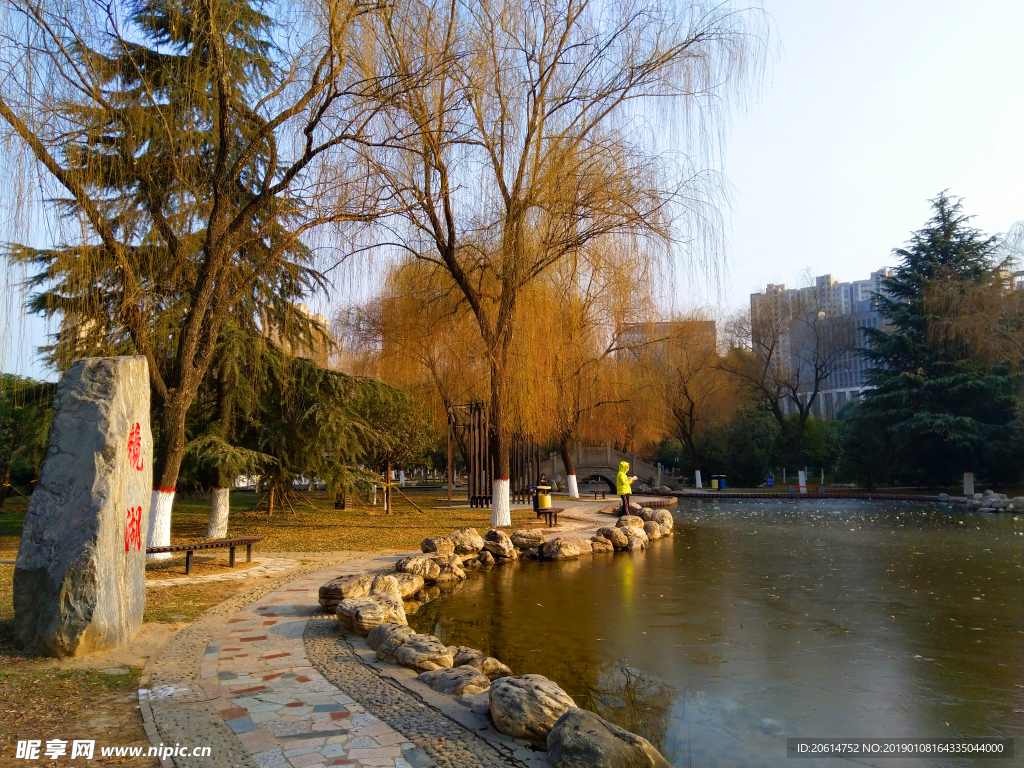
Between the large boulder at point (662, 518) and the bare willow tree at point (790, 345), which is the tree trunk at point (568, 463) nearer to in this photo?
the large boulder at point (662, 518)

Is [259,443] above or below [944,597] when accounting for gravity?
above

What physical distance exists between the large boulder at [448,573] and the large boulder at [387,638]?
3.47 meters

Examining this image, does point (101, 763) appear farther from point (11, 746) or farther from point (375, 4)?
point (375, 4)

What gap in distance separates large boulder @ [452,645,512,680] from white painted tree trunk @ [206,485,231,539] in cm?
807

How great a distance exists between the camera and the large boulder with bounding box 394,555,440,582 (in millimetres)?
8664

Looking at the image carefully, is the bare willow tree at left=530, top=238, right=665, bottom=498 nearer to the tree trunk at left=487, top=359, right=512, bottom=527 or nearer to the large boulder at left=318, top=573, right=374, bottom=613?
the tree trunk at left=487, top=359, right=512, bottom=527

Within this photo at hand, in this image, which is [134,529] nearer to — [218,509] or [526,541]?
[526,541]

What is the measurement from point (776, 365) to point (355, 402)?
73.5 feet

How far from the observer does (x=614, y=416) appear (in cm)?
2491

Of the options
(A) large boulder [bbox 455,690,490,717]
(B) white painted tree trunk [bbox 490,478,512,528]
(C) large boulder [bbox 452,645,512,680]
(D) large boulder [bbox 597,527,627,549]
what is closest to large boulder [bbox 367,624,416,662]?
(C) large boulder [bbox 452,645,512,680]

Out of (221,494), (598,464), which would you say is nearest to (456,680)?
(221,494)

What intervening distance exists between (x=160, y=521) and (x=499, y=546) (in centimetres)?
468

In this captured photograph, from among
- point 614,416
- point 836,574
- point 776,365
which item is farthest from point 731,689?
point 776,365

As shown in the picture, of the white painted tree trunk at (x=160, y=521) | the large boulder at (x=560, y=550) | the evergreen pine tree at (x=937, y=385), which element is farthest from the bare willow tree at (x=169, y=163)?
the evergreen pine tree at (x=937, y=385)
